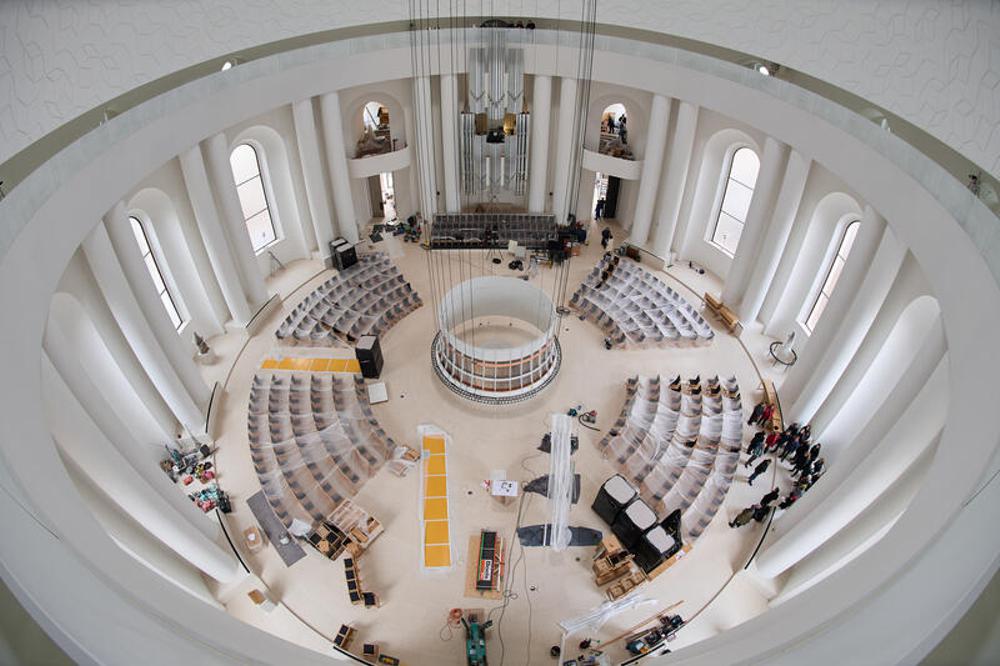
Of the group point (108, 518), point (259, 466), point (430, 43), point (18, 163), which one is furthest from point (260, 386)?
point (430, 43)

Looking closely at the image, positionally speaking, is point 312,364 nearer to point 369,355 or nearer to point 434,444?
point 369,355

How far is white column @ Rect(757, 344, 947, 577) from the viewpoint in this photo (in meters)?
10.8

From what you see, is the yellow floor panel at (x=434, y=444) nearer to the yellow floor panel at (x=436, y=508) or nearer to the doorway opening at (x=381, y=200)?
the yellow floor panel at (x=436, y=508)

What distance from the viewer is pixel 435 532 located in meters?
14.9

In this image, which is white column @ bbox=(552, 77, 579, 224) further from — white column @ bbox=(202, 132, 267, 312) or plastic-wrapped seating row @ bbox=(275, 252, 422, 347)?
white column @ bbox=(202, 132, 267, 312)

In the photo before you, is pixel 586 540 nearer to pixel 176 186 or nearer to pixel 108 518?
pixel 108 518

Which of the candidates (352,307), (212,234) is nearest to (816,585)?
(352,307)

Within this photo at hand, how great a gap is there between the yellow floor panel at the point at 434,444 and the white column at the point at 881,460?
28.3 ft

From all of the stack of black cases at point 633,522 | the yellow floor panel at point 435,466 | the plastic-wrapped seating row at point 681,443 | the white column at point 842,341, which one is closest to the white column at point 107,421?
the yellow floor panel at point 435,466

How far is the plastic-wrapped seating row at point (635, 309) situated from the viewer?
20031 mm

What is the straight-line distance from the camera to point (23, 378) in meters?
9.02

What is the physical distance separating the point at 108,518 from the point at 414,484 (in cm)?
706

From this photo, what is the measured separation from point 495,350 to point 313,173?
1005 centimetres

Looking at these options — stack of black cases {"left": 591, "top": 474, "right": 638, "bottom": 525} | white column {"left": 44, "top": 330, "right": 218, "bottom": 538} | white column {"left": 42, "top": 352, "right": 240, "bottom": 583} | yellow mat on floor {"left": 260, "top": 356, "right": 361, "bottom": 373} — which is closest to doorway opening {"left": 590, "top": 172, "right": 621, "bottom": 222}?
yellow mat on floor {"left": 260, "top": 356, "right": 361, "bottom": 373}
